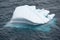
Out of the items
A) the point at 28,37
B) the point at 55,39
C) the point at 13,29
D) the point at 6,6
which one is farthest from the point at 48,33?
the point at 6,6

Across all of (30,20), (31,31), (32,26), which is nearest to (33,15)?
(30,20)

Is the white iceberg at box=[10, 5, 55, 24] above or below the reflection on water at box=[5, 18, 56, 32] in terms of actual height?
above

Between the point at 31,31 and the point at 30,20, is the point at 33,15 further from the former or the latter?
the point at 31,31

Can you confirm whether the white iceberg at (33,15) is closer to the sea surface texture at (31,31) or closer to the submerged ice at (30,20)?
the submerged ice at (30,20)

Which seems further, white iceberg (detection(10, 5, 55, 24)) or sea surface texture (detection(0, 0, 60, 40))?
white iceberg (detection(10, 5, 55, 24))

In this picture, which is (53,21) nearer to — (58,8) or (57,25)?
(57,25)

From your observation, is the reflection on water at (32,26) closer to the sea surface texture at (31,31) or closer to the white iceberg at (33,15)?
the sea surface texture at (31,31)

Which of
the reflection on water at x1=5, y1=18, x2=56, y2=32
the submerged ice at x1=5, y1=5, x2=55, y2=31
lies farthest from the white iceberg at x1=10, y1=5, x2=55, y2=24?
the reflection on water at x1=5, y1=18, x2=56, y2=32

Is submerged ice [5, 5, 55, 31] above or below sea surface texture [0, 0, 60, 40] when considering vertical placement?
above

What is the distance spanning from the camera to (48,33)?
4906 millimetres

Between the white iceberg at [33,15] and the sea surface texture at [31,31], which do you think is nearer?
the sea surface texture at [31,31]

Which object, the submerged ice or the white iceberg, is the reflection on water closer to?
the submerged ice

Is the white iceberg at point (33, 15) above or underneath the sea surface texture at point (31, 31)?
above

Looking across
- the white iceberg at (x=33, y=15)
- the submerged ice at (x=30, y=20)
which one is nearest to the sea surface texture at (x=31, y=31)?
the submerged ice at (x=30, y=20)
